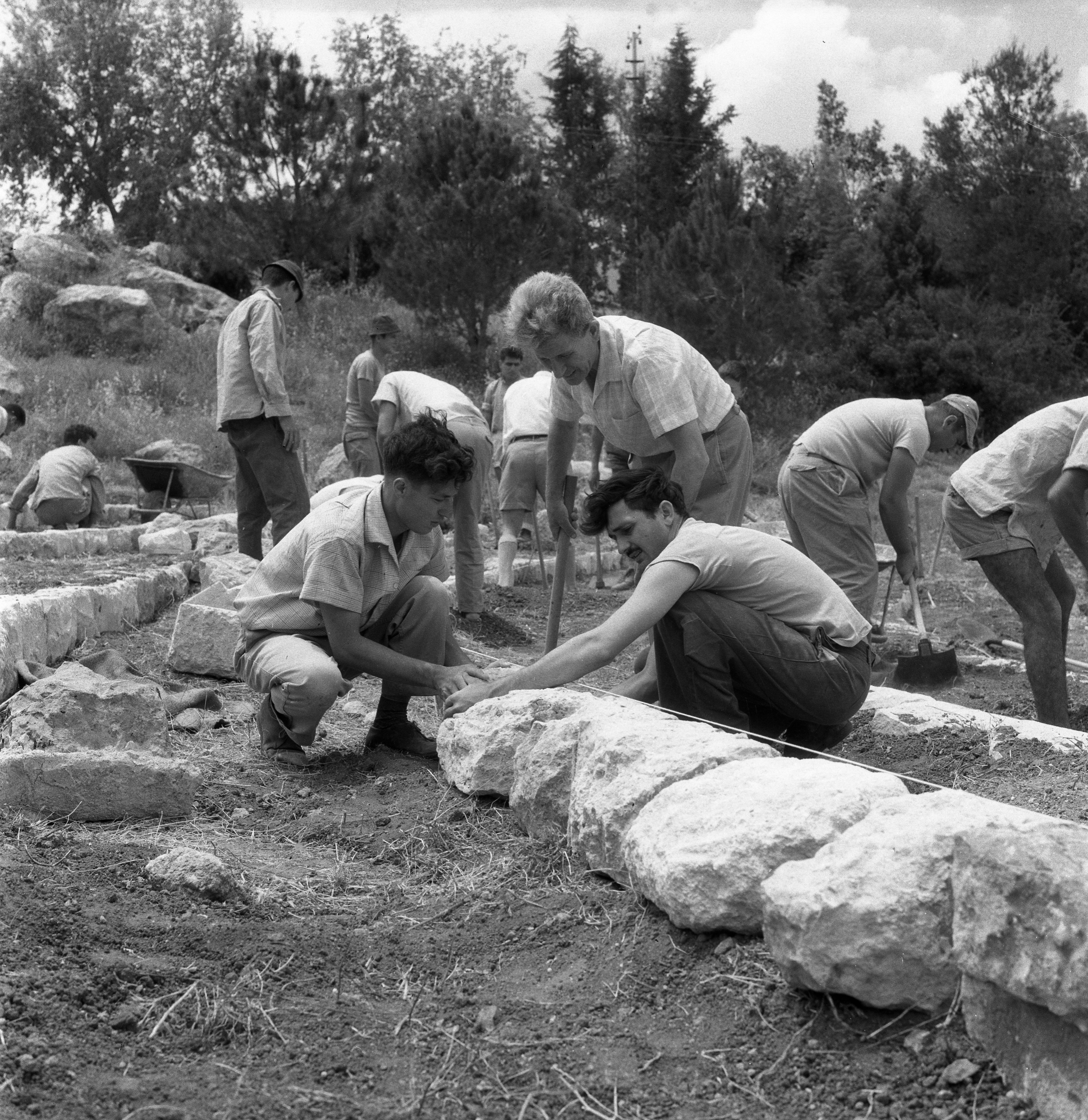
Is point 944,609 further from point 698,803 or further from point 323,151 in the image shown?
point 323,151

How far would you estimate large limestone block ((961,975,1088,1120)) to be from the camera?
67.6 inches

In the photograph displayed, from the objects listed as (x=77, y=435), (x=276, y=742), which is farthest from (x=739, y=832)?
(x=77, y=435)

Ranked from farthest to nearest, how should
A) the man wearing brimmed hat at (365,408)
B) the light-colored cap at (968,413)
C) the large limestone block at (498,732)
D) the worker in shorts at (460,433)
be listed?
the man wearing brimmed hat at (365,408)
the worker in shorts at (460,433)
the light-colored cap at (968,413)
the large limestone block at (498,732)

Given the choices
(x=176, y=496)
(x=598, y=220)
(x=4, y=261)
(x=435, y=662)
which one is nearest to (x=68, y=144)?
(x=4, y=261)

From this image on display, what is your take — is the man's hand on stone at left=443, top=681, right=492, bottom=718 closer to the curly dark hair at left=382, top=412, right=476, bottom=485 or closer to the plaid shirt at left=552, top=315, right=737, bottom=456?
the curly dark hair at left=382, top=412, right=476, bottom=485

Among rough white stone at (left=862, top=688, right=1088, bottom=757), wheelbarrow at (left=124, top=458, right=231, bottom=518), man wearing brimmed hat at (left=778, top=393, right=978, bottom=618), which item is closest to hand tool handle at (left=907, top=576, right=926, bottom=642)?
man wearing brimmed hat at (left=778, top=393, right=978, bottom=618)

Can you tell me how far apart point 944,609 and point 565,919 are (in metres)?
6.71

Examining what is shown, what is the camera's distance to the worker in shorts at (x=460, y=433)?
663cm

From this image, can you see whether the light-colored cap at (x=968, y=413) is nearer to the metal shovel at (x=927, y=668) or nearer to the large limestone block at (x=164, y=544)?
the metal shovel at (x=927, y=668)

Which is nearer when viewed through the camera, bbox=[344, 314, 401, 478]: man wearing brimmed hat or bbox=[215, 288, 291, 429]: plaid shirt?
bbox=[215, 288, 291, 429]: plaid shirt

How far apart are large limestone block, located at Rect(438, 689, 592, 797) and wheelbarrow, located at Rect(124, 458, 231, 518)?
802 cm

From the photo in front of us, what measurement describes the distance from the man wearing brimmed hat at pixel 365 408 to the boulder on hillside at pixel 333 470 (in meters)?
5.19

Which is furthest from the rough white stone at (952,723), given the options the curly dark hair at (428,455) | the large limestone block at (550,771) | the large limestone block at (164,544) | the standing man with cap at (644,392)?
the large limestone block at (164,544)

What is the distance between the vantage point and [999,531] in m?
4.58
